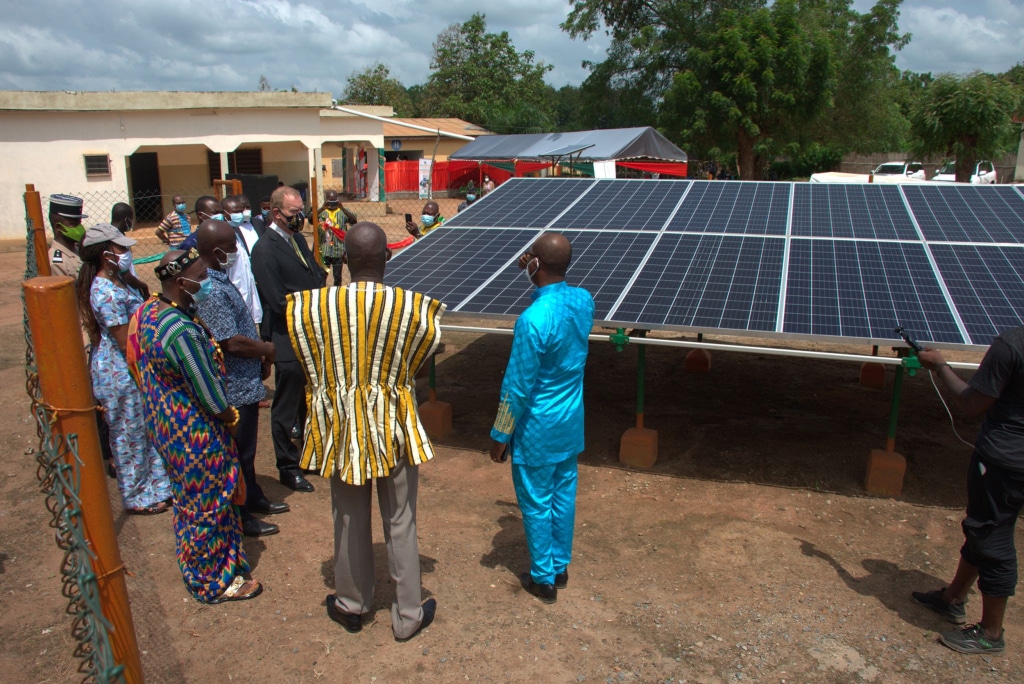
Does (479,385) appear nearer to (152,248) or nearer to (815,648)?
(815,648)

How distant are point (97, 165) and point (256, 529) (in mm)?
19870

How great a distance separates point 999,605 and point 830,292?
8.63ft

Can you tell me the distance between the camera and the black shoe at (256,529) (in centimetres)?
511

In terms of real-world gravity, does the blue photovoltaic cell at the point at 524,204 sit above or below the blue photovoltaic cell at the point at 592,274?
above

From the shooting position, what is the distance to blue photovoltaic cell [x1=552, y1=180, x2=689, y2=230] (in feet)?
25.5

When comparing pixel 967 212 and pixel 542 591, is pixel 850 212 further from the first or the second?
pixel 542 591

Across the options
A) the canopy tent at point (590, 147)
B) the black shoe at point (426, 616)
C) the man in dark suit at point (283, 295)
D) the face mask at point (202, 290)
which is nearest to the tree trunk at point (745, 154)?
the canopy tent at point (590, 147)

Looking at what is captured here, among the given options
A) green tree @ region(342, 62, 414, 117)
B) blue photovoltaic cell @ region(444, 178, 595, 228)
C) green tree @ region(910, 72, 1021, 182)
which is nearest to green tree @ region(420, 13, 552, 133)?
green tree @ region(342, 62, 414, 117)

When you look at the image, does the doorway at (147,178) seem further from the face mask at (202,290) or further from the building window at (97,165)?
the face mask at (202,290)

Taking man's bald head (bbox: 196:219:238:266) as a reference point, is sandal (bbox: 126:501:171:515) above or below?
below

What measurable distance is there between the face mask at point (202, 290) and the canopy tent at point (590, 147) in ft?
56.7

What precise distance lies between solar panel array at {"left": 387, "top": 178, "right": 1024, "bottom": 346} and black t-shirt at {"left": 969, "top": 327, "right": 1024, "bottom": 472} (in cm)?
A: 138

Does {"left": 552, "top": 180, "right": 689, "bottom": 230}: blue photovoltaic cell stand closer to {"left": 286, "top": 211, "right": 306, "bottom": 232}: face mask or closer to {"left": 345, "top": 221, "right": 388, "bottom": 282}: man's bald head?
{"left": 286, "top": 211, "right": 306, "bottom": 232}: face mask

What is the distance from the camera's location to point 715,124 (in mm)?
26969
